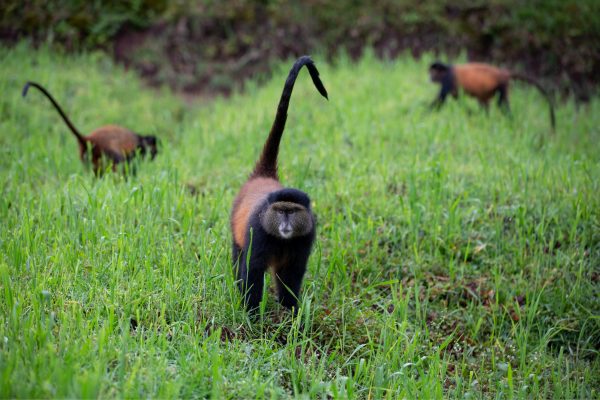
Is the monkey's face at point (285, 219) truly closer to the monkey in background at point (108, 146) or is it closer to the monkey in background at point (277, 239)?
the monkey in background at point (277, 239)

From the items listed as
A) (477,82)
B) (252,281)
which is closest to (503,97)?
(477,82)

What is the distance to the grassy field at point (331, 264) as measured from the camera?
10.9 ft

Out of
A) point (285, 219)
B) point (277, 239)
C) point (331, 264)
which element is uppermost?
point (285, 219)

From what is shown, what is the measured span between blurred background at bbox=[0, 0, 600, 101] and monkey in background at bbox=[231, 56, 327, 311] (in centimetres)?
671

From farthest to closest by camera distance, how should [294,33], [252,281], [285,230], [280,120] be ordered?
[294,33] < [280,120] < [252,281] < [285,230]

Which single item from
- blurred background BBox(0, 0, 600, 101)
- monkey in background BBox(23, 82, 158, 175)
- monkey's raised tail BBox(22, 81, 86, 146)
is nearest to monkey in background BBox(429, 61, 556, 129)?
blurred background BBox(0, 0, 600, 101)

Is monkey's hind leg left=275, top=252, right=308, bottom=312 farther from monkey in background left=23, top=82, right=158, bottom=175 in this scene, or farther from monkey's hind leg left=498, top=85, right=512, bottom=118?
monkey's hind leg left=498, top=85, right=512, bottom=118

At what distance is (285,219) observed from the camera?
12.2 feet

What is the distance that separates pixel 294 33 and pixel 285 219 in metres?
8.08

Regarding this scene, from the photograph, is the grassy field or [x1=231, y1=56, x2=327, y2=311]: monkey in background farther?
[x1=231, y1=56, x2=327, y2=311]: monkey in background

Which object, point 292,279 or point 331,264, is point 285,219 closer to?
point 292,279

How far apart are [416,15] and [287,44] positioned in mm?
2327

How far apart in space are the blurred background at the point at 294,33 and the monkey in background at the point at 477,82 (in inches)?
84.8

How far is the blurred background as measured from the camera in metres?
10.5
